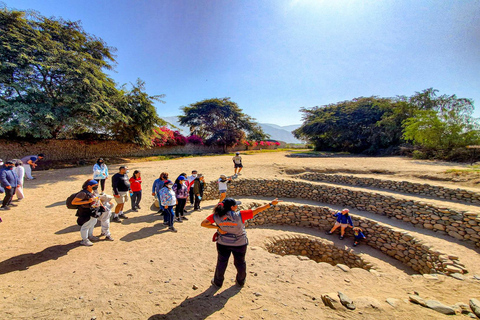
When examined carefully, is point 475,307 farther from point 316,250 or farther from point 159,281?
point 316,250

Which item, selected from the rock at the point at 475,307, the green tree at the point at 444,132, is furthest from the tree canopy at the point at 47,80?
the green tree at the point at 444,132

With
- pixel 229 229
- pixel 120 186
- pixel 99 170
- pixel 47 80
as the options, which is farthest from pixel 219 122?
pixel 229 229

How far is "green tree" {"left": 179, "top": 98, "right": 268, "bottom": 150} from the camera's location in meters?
30.2

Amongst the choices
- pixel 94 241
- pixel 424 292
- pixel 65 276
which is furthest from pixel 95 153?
pixel 424 292

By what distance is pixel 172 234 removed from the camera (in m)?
5.61

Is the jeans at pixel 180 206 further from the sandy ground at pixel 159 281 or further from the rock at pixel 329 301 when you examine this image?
the rock at pixel 329 301

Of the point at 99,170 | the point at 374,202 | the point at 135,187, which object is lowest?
the point at 374,202

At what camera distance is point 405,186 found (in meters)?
9.96

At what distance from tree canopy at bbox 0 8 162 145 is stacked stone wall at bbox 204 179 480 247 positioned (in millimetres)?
11377

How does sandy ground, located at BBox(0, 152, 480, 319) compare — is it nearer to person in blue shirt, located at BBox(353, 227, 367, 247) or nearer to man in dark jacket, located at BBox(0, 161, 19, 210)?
man in dark jacket, located at BBox(0, 161, 19, 210)

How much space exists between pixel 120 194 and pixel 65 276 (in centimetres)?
288

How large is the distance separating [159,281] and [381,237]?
8913 millimetres

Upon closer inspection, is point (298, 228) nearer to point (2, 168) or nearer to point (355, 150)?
point (2, 168)

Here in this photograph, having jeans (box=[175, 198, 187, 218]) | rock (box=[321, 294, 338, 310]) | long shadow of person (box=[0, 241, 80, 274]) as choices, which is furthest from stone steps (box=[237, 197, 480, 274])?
long shadow of person (box=[0, 241, 80, 274])
